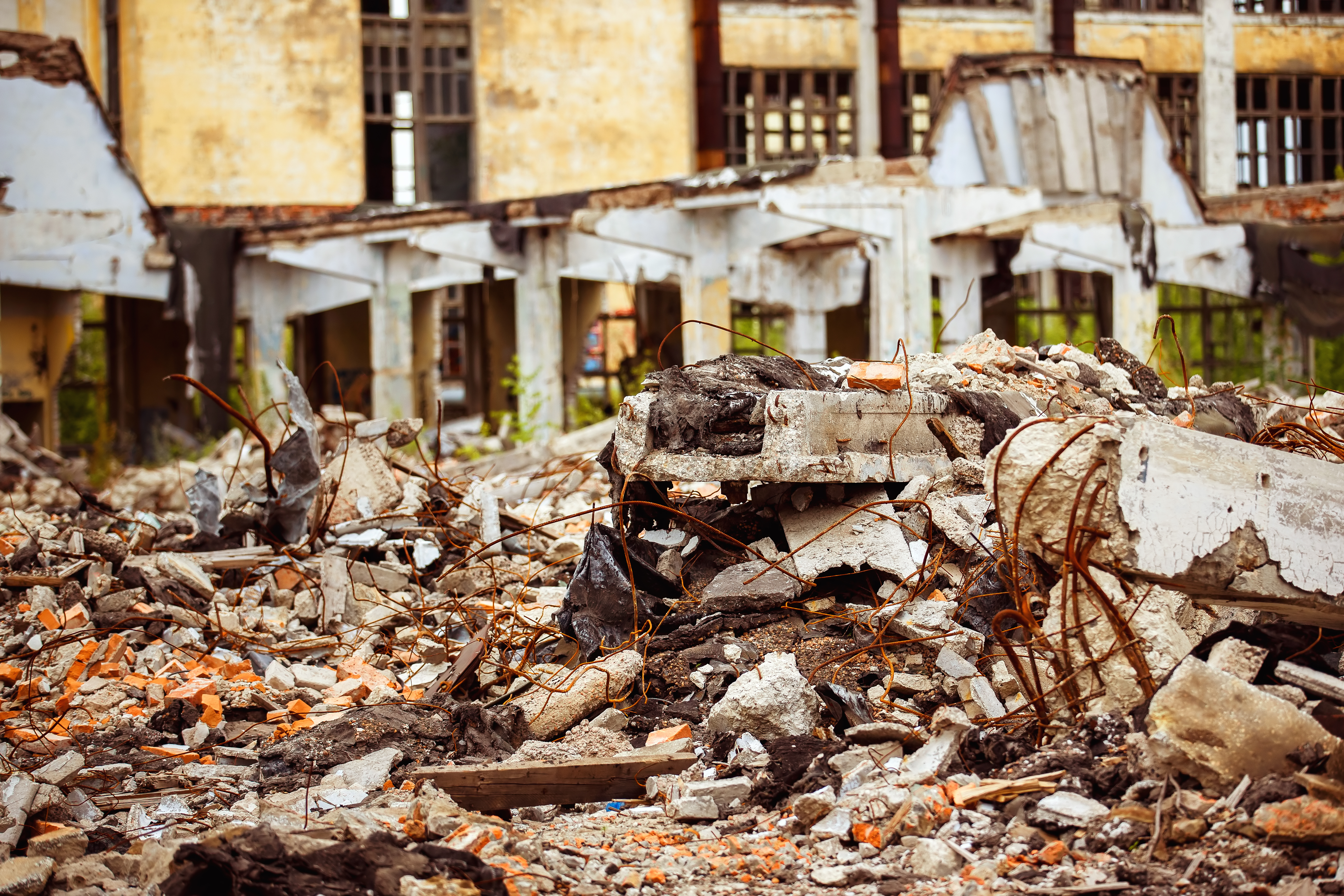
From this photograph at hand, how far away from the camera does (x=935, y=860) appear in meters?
3.84

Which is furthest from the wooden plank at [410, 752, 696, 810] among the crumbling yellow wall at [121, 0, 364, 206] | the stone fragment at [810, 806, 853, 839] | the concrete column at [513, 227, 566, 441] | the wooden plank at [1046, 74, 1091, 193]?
the crumbling yellow wall at [121, 0, 364, 206]

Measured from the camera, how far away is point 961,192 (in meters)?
12.6

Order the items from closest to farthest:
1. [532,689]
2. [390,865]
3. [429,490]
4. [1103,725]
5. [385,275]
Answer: [390,865] → [1103,725] → [532,689] → [429,490] → [385,275]

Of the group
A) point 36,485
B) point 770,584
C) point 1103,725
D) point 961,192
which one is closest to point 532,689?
point 770,584

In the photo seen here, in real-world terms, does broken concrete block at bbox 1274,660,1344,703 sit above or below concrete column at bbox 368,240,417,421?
below

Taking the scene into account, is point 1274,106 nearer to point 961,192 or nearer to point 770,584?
point 961,192

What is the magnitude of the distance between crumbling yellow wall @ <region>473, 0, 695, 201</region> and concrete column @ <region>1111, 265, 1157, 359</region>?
11.0 metres

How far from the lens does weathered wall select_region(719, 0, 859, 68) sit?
2420 centimetres

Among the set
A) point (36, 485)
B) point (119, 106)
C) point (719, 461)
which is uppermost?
point (119, 106)

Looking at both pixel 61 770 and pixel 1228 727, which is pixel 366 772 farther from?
pixel 1228 727

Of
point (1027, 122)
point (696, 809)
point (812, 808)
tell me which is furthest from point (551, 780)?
point (1027, 122)

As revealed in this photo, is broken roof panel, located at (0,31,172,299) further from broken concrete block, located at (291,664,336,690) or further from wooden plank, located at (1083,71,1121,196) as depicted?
wooden plank, located at (1083,71,1121,196)

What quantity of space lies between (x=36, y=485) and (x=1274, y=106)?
23.8 metres

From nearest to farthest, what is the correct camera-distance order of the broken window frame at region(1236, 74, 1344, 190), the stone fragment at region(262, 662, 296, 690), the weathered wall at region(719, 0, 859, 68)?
the stone fragment at region(262, 662, 296, 690)
the weathered wall at region(719, 0, 859, 68)
the broken window frame at region(1236, 74, 1344, 190)
